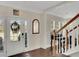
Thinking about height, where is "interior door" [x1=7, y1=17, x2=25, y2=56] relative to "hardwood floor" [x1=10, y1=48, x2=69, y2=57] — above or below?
above

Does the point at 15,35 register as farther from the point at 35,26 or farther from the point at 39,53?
the point at 39,53

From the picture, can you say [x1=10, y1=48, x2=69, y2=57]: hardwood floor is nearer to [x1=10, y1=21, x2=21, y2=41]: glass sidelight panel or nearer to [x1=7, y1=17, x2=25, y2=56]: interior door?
[x1=7, y1=17, x2=25, y2=56]: interior door

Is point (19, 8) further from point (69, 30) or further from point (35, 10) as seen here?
point (69, 30)

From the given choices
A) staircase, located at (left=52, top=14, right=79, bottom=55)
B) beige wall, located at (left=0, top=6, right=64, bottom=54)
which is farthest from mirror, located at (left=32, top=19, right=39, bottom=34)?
staircase, located at (left=52, top=14, right=79, bottom=55)

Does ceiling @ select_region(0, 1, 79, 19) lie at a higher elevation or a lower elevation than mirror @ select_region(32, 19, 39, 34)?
higher

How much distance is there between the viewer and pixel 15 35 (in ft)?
7.08

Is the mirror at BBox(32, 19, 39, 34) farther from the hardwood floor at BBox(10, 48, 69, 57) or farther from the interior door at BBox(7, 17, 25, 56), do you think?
the hardwood floor at BBox(10, 48, 69, 57)

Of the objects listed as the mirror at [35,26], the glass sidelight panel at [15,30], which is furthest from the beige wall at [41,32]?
the glass sidelight panel at [15,30]

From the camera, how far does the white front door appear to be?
2102 mm

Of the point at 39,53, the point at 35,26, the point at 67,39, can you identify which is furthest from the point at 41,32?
the point at 67,39

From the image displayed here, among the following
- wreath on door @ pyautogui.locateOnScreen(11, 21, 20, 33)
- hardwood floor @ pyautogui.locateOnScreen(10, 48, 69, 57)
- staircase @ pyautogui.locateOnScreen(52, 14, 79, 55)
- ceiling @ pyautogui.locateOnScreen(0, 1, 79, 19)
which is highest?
ceiling @ pyautogui.locateOnScreen(0, 1, 79, 19)

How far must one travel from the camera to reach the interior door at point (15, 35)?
210cm

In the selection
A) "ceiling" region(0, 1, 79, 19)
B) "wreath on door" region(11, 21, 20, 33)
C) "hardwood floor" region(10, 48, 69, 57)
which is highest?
"ceiling" region(0, 1, 79, 19)

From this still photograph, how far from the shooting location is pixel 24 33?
2186mm
